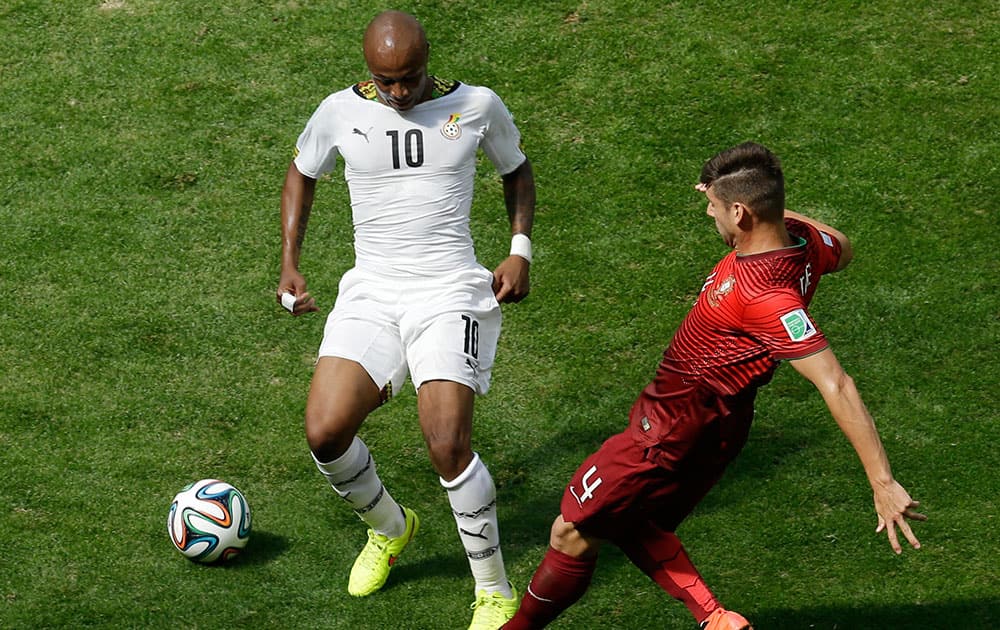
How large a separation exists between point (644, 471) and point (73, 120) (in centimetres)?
627

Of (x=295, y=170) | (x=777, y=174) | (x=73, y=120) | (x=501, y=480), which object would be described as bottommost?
(x=501, y=480)

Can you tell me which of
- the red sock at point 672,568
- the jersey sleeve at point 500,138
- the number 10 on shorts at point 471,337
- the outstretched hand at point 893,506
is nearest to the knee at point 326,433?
the number 10 on shorts at point 471,337

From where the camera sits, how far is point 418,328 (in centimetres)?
624

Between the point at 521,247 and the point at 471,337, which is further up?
the point at 521,247

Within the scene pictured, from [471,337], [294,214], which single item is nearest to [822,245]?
[471,337]

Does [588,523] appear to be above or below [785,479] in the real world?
above

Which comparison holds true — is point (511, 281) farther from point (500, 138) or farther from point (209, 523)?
point (209, 523)

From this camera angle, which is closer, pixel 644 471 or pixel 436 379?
pixel 644 471

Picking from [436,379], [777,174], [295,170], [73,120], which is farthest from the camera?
[73,120]

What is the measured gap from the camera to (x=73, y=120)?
32.4ft

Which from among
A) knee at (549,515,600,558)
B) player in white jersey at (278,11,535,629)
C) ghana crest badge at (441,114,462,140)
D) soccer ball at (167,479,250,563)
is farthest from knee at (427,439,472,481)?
ghana crest badge at (441,114,462,140)

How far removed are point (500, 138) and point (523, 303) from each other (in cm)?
213

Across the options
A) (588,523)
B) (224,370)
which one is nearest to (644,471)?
(588,523)

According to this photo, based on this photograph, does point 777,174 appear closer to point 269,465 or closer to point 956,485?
point 956,485
